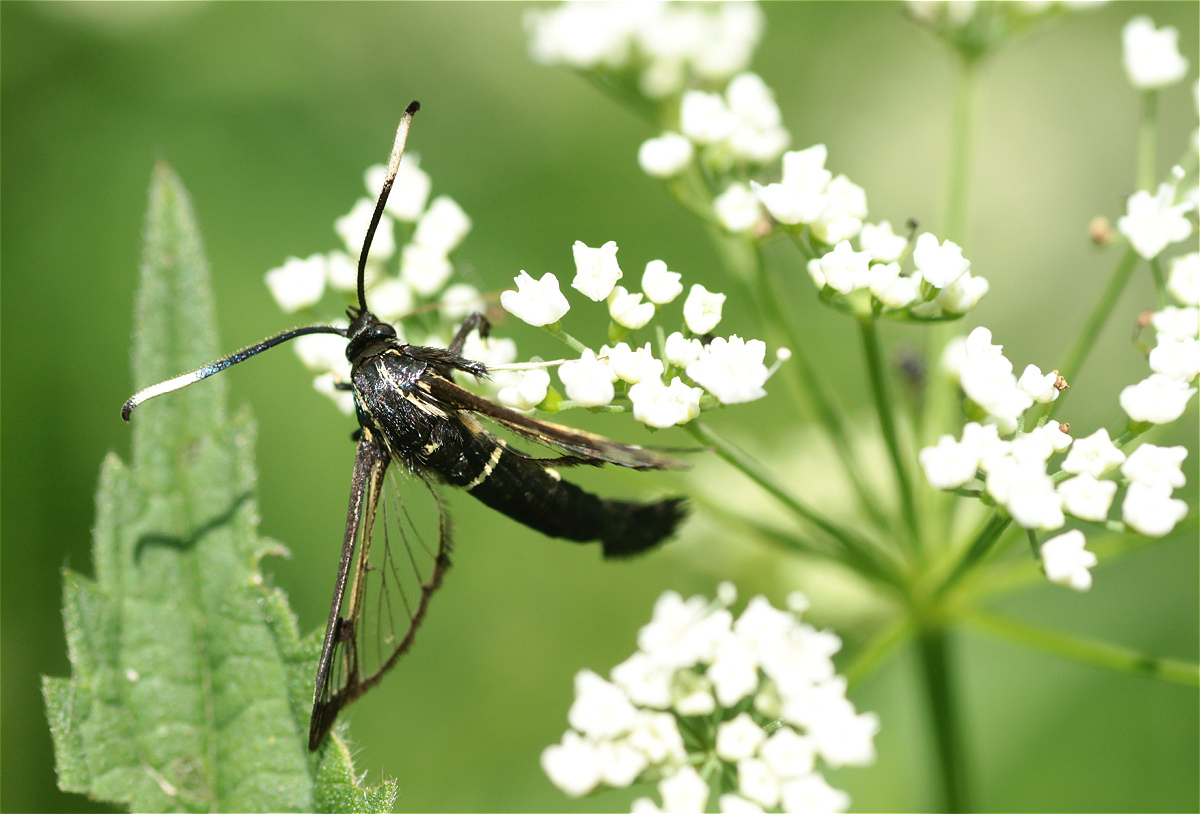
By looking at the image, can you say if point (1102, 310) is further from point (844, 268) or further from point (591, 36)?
point (591, 36)

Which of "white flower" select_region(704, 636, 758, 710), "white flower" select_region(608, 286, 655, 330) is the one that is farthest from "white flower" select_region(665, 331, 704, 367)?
"white flower" select_region(704, 636, 758, 710)

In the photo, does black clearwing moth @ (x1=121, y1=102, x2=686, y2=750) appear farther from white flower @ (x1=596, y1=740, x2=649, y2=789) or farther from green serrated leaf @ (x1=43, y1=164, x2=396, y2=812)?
white flower @ (x1=596, y1=740, x2=649, y2=789)

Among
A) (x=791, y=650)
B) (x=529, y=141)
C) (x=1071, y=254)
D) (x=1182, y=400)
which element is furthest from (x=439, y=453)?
(x=1071, y=254)

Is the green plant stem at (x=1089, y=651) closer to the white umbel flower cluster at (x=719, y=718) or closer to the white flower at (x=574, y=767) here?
the white umbel flower cluster at (x=719, y=718)

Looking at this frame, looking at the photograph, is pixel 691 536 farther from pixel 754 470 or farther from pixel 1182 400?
pixel 1182 400

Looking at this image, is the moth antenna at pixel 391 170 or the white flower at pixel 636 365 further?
the moth antenna at pixel 391 170

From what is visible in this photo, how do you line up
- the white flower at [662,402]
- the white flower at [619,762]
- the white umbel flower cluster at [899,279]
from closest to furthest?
the white flower at [619,762] → the white flower at [662,402] → the white umbel flower cluster at [899,279]

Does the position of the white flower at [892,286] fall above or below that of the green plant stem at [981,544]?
above

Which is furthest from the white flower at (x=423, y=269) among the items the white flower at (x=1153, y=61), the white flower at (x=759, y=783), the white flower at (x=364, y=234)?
the white flower at (x=1153, y=61)
